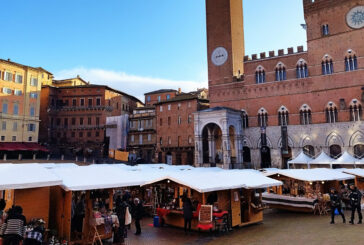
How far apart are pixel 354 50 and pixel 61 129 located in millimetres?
45312

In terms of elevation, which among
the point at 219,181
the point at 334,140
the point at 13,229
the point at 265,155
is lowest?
the point at 13,229

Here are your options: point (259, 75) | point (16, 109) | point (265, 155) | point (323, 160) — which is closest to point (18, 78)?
point (16, 109)

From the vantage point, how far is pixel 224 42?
130 ft

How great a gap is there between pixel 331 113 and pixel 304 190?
16747mm

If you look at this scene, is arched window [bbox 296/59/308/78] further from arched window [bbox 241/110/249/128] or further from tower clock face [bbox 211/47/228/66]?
tower clock face [bbox 211/47/228/66]

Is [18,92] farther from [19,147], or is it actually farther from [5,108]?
[19,147]

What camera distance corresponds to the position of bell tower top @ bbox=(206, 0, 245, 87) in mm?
39094

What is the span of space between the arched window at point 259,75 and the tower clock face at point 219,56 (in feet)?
16.1

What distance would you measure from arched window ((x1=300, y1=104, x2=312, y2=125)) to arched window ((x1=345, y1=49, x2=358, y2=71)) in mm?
5856

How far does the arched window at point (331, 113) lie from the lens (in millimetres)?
31641

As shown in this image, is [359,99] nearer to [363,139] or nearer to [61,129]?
[363,139]

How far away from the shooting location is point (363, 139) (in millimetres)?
29578

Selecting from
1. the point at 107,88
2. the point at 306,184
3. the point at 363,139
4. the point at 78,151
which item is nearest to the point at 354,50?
the point at 363,139

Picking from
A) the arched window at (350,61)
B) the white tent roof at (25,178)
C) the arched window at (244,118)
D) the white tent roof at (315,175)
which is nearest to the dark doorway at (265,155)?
the arched window at (244,118)
